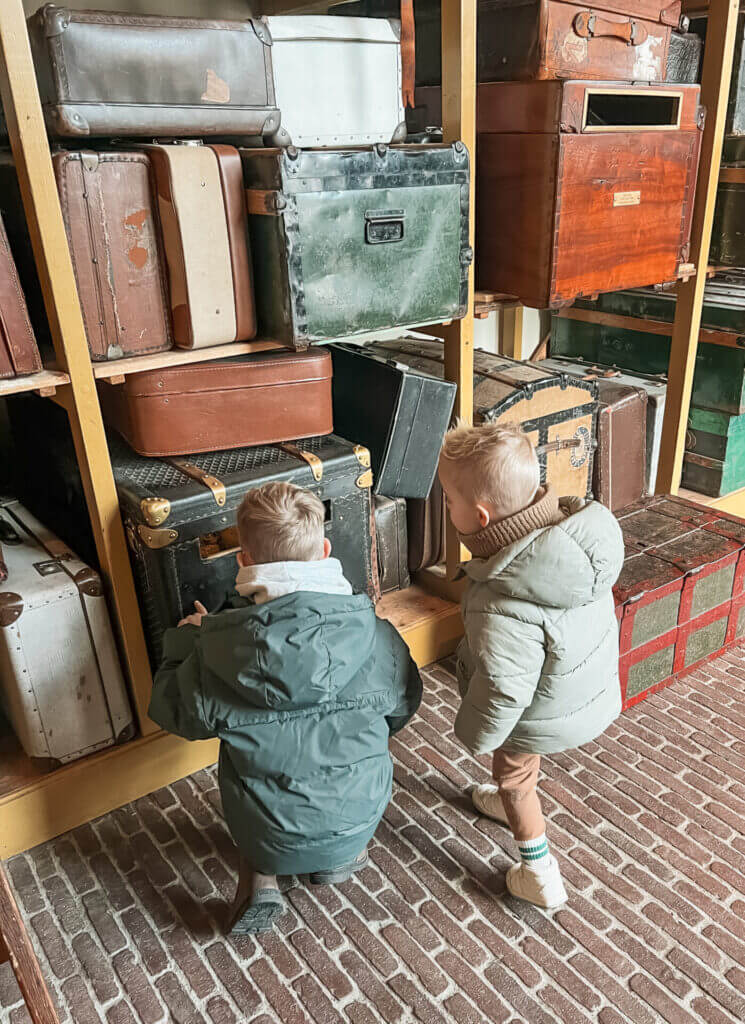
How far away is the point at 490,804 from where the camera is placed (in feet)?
6.18

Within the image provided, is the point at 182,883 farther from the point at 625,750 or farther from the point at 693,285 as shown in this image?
the point at 693,285

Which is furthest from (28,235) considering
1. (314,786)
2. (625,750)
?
(625,750)

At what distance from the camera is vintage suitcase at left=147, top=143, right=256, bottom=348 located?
1646mm

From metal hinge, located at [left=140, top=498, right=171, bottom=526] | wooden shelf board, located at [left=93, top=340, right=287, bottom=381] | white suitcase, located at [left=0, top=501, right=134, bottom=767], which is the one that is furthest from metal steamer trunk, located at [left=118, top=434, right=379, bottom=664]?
wooden shelf board, located at [left=93, top=340, right=287, bottom=381]

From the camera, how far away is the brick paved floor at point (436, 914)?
149 cm

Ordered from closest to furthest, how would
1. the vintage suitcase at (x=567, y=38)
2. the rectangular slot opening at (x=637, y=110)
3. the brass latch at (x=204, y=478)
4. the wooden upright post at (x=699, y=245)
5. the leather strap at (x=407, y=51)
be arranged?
the brass latch at (x=204, y=478)
the leather strap at (x=407, y=51)
the vintage suitcase at (x=567, y=38)
the rectangular slot opening at (x=637, y=110)
the wooden upright post at (x=699, y=245)

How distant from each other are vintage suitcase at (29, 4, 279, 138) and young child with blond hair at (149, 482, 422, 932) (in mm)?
819

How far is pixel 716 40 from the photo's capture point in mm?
2410

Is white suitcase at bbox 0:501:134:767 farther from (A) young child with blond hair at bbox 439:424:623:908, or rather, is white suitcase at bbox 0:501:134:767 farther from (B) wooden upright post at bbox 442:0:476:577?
(B) wooden upright post at bbox 442:0:476:577

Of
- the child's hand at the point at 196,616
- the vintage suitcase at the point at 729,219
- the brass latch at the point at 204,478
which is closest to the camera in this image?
the child's hand at the point at 196,616

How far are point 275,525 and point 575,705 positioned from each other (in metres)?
0.69

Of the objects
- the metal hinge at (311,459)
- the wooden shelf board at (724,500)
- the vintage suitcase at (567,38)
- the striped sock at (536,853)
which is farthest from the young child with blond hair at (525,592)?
the wooden shelf board at (724,500)

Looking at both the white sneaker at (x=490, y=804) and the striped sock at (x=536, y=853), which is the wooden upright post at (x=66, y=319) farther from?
the striped sock at (x=536, y=853)

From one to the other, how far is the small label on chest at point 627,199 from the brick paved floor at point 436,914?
147 centimetres
